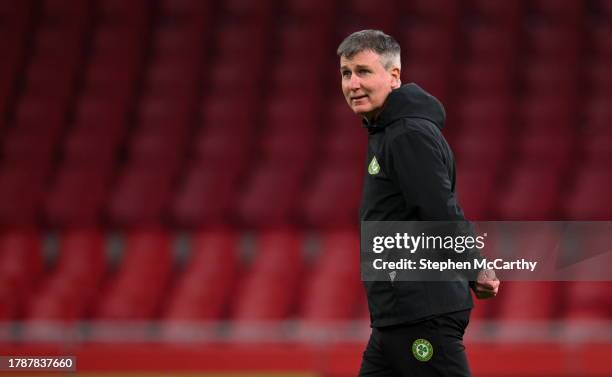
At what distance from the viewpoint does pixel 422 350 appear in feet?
8.20

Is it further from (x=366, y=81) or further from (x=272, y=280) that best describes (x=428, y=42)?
(x=366, y=81)

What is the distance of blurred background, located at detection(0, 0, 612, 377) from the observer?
16.5 feet

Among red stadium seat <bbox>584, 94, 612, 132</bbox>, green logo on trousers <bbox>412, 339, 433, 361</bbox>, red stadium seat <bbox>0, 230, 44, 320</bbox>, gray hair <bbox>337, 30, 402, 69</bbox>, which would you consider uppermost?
red stadium seat <bbox>584, 94, 612, 132</bbox>

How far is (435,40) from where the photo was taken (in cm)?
678

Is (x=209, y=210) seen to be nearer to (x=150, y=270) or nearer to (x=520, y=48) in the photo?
(x=150, y=270)

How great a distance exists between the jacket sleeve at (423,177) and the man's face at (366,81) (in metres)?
0.17

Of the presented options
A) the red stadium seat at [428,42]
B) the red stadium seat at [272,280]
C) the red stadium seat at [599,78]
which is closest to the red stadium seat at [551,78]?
the red stadium seat at [599,78]

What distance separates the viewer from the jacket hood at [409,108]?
2549 millimetres

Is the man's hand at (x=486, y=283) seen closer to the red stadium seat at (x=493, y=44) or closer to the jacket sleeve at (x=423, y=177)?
the jacket sleeve at (x=423, y=177)

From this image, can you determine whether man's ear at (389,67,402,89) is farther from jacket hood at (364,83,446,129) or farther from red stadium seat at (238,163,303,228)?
red stadium seat at (238,163,303,228)

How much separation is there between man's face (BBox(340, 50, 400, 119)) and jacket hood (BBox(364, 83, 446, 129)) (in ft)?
0.10

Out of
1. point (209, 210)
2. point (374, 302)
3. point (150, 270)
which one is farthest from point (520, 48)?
point (374, 302)

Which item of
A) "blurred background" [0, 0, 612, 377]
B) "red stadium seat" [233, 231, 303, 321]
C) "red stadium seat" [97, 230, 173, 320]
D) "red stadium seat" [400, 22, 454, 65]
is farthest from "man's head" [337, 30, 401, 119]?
"red stadium seat" [400, 22, 454, 65]

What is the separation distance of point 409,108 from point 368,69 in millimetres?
140
